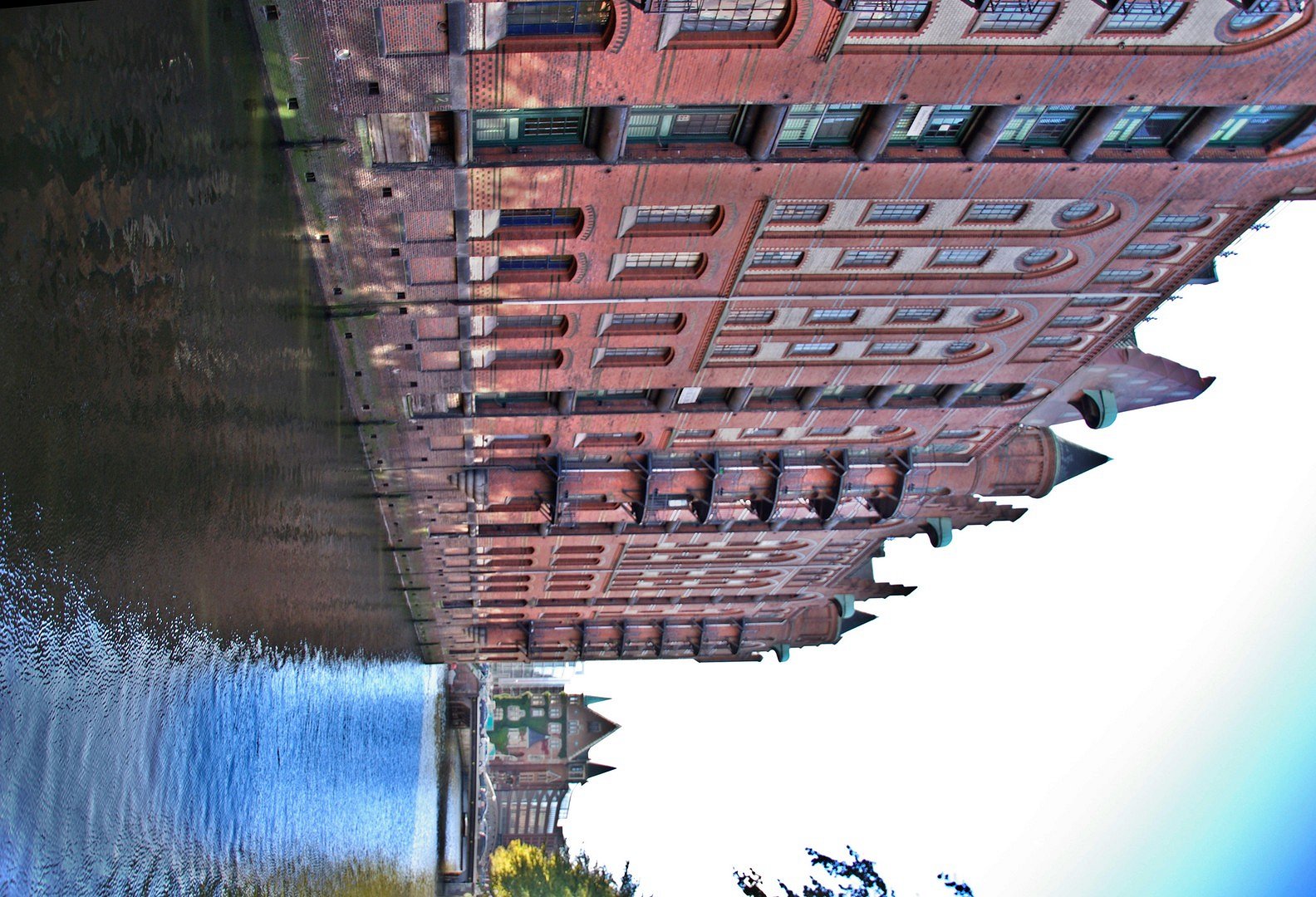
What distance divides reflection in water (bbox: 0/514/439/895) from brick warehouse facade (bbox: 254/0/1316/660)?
10396 millimetres

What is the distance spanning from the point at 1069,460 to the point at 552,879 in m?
45.6

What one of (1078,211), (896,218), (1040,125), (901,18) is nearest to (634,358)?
(896,218)

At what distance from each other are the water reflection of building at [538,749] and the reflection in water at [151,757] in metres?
83.2

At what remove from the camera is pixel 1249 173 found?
26203 millimetres

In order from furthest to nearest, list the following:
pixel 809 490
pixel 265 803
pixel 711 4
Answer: pixel 809 490, pixel 265 803, pixel 711 4

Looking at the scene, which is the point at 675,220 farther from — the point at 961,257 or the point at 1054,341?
the point at 1054,341

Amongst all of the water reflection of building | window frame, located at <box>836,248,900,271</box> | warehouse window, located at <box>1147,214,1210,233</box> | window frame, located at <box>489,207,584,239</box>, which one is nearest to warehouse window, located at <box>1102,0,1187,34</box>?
warehouse window, located at <box>1147,214,1210,233</box>

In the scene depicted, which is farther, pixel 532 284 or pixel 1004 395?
pixel 1004 395

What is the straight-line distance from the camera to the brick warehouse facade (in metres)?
20.9

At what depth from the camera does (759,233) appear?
2680 cm

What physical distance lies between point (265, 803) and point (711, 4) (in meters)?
18.3

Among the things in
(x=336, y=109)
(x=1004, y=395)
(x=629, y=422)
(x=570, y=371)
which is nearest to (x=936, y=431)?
(x=1004, y=395)

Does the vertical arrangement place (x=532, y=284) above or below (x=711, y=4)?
below

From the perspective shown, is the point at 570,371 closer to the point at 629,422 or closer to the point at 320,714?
the point at 629,422
